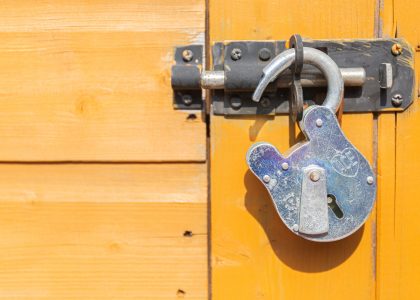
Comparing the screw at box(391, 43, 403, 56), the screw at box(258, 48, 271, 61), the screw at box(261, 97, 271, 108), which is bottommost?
the screw at box(261, 97, 271, 108)

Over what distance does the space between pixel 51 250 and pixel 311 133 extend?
0.38 meters

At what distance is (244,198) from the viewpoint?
59cm

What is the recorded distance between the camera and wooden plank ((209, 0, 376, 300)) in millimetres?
580

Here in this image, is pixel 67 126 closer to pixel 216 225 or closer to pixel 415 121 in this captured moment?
pixel 216 225

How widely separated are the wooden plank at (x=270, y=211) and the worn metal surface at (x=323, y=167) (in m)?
0.05

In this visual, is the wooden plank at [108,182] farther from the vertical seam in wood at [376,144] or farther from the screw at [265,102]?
the vertical seam in wood at [376,144]

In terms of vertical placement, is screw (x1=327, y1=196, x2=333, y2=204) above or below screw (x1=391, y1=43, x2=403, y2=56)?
below

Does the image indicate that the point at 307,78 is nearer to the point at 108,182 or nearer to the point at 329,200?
the point at 329,200

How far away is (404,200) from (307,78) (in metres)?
0.20

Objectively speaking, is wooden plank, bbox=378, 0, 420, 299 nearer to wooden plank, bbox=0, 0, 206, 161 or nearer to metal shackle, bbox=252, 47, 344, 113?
metal shackle, bbox=252, 47, 344, 113

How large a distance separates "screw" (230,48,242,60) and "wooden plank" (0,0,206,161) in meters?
0.05

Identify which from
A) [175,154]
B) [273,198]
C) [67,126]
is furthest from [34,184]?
[273,198]

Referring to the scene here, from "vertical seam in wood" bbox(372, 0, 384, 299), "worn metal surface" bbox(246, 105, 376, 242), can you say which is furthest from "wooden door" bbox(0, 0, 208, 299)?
"vertical seam in wood" bbox(372, 0, 384, 299)

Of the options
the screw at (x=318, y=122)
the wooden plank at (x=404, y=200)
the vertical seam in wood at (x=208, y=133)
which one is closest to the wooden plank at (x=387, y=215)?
the wooden plank at (x=404, y=200)
